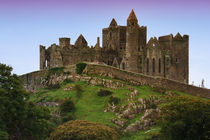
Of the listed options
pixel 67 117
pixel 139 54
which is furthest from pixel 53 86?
pixel 139 54

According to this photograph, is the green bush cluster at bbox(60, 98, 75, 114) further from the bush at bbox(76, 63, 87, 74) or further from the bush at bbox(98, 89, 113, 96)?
the bush at bbox(76, 63, 87, 74)

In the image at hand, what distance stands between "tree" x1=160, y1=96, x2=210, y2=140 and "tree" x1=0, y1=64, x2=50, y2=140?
14.2 m

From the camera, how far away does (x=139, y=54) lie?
93.1 meters

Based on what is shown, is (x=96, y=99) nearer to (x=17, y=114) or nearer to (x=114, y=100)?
(x=114, y=100)

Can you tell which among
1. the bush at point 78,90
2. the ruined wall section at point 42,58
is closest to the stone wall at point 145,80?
Answer: the bush at point 78,90

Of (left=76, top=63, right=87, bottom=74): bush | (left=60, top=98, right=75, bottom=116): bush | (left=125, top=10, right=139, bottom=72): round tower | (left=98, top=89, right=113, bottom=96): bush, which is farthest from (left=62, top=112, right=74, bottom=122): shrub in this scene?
(left=125, top=10, right=139, bottom=72): round tower

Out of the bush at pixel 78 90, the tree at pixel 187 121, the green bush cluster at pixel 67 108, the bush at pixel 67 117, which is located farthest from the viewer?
the bush at pixel 78 90

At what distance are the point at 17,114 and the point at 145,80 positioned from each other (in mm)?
30062

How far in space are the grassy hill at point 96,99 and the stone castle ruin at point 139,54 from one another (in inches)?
471

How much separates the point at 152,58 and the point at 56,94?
22.8m

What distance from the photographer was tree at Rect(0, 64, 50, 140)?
53594 mm

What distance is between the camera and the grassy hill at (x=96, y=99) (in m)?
65.9

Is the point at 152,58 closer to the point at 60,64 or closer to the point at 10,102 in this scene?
the point at 60,64

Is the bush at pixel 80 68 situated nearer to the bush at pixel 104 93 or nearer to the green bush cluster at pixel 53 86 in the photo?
the green bush cluster at pixel 53 86
